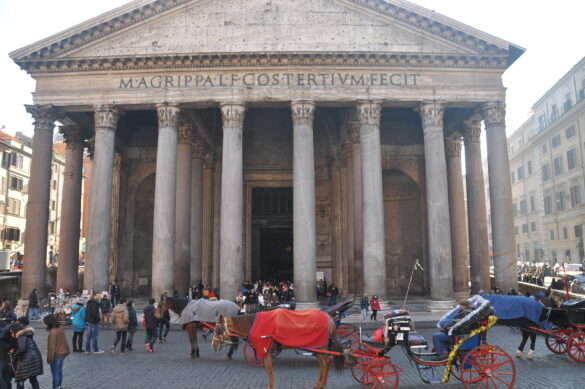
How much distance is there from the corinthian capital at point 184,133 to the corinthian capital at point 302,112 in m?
5.80

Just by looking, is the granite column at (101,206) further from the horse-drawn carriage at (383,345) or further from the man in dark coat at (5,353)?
the horse-drawn carriage at (383,345)

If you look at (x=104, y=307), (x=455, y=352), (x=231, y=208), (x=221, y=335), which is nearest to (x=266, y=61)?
(x=231, y=208)

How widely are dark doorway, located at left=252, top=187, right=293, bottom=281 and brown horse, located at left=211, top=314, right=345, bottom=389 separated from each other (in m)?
17.9

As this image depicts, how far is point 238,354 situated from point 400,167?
17.1 meters

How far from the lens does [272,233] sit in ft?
93.2

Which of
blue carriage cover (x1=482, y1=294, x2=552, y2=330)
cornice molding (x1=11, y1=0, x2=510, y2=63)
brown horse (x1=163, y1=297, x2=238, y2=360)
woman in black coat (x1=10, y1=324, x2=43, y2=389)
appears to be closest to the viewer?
woman in black coat (x1=10, y1=324, x2=43, y2=389)

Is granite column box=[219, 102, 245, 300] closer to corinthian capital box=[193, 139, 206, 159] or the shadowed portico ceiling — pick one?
the shadowed portico ceiling

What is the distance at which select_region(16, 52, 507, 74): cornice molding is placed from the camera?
19.2 meters

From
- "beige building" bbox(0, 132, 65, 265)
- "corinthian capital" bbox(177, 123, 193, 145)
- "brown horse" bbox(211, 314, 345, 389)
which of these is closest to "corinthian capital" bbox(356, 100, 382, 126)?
"corinthian capital" bbox(177, 123, 193, 145)

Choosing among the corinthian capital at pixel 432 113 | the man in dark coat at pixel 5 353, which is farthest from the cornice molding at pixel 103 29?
the man in dark coat at pixel 5 353

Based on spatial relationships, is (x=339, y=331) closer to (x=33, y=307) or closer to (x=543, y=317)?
(x=543, y=317)

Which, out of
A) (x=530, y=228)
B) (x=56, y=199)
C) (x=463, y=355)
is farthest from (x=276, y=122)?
(x=530, y=228)

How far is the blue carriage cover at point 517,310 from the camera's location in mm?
9008

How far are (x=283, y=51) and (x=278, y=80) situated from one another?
1.15m
